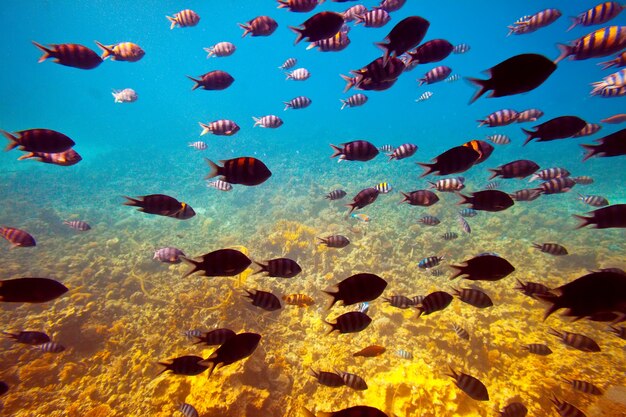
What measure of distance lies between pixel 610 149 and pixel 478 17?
9254 centimetres

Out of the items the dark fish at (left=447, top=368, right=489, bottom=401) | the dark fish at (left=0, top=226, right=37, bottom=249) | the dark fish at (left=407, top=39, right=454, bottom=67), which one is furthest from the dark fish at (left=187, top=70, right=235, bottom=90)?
the dark fish at (left=447, top=368, right=489, bottom=401)

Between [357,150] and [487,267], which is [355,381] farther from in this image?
[357,150]

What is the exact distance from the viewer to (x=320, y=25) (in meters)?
3.52

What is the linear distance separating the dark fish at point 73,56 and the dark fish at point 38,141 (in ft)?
3.14

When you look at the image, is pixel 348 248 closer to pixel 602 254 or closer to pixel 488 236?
pixel 488 236

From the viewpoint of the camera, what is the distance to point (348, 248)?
404 inches

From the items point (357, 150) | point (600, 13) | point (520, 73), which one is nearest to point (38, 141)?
point (357, 150)

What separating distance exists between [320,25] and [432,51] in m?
1.53

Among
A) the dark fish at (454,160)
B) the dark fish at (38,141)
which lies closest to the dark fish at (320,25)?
the dark fish at (454,160)

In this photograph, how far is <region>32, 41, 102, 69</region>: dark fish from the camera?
3.53 meters

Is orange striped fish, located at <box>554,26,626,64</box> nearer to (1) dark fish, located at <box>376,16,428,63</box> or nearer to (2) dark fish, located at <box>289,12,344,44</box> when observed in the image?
(1) dark fish, located at <box>376,16,428,63</box>

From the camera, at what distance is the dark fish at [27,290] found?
237 cm

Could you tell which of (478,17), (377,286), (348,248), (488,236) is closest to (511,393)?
(377,286)

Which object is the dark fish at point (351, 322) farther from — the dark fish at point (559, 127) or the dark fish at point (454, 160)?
the dark fish at point (559, 127)
